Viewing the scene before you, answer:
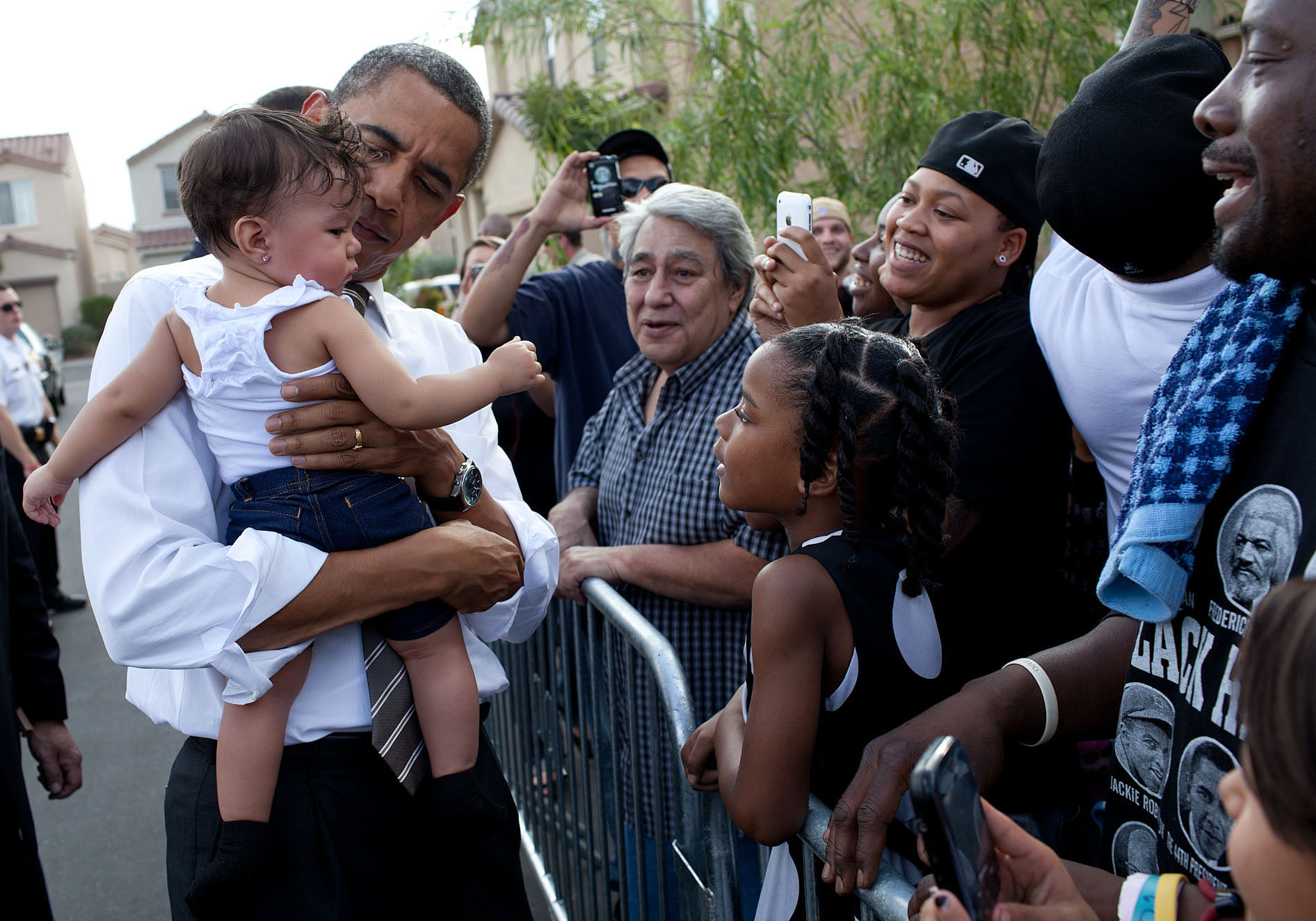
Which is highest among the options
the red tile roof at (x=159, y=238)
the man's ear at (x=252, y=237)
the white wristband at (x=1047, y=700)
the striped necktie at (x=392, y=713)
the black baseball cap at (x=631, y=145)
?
the man's ear at (x=252, y=237)

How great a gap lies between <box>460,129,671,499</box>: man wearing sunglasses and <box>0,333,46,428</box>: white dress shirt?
699 cm

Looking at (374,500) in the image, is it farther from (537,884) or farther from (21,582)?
(537,884)

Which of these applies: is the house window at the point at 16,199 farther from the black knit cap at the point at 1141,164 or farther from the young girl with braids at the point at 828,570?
the black knit cap at the point at 1141,164

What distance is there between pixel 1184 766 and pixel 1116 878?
0.16m

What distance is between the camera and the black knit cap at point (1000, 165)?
7.99ft

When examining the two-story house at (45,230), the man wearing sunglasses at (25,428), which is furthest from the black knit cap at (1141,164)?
the two-story house at (45,230)

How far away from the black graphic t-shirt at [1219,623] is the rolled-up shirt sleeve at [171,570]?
1.45 metres

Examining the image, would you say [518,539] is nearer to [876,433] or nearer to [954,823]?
[876,433]

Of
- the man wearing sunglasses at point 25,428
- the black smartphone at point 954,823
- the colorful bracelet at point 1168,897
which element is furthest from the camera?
the man wearing sunglasses at point 25,428

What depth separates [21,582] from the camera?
280 cm

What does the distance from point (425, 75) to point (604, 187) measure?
2024 mm

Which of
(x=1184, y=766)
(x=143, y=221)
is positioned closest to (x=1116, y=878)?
(x=1184, y=766)

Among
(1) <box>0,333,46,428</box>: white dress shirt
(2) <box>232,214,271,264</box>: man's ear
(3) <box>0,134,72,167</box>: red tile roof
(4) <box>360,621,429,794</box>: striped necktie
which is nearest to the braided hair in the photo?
(4) <box>360,621,429,794</box>: striped necktie

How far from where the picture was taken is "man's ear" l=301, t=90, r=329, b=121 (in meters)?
2.15
